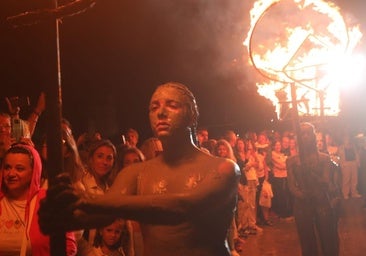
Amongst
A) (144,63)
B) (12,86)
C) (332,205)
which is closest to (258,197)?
(332,205)

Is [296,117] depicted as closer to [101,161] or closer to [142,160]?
[142,160]

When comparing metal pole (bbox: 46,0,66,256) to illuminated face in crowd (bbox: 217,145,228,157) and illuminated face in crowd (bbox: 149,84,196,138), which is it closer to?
illuminated face in crowd (bbox: 149,84,196,138)

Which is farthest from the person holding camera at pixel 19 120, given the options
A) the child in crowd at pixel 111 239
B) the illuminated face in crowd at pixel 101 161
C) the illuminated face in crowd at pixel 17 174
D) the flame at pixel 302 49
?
the flame at pixel 302 49

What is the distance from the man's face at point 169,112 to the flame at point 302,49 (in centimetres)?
402

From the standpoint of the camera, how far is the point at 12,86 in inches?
476

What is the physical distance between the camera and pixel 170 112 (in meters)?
3.10

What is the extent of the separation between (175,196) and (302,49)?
20.2 feet

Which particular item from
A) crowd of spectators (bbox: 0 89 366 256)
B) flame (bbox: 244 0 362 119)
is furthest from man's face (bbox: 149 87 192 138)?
flame (bbox: 244 0 362 119)

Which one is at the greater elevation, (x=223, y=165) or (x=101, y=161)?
(x=101, y=161)

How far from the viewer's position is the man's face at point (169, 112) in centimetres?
309

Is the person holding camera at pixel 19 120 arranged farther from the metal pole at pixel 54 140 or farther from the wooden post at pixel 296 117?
the metal pole at pixel 54 140

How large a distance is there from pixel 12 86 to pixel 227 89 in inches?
452

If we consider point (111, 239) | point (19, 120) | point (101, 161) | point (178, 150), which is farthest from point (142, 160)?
point (178, 150)

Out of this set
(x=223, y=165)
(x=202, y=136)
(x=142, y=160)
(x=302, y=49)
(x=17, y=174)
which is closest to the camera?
(x=223, y=165)
